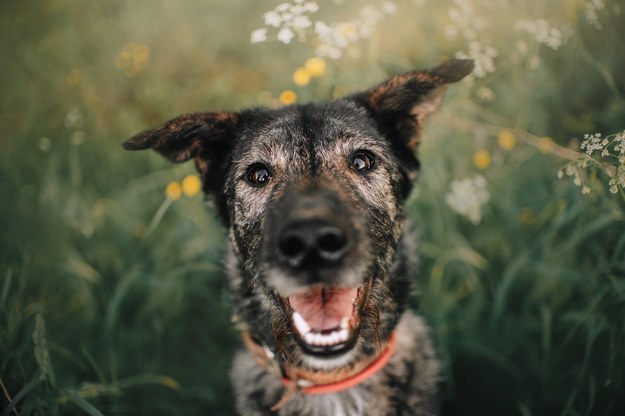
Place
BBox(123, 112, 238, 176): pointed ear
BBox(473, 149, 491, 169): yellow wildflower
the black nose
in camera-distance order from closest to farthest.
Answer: the black nose < BBox(123, 112, 238, 176): pointed ear < BBox(473, 149, 491, 169): yellow wildflower

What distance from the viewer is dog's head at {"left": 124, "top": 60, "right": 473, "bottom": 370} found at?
7.38 feet

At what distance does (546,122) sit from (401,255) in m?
2.14

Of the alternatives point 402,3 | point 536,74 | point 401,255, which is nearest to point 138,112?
point 402,3

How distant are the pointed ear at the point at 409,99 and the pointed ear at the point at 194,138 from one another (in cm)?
99

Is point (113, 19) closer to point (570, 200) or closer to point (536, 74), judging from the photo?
point (536, 74)

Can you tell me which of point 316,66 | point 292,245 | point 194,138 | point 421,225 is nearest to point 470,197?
point 421,225

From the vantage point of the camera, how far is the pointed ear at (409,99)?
9.11 feet

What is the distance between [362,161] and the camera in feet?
9.61

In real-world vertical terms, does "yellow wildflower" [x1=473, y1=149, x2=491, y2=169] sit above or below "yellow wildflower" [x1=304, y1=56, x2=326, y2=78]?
below

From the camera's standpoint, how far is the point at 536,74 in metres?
3.83

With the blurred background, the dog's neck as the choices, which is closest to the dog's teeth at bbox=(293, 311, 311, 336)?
the dog's neck

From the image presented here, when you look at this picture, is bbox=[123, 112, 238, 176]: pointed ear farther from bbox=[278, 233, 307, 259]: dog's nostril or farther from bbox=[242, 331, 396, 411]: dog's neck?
bbox=[242, 331, 396, 411]: dog's neck

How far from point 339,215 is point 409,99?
4.02ft

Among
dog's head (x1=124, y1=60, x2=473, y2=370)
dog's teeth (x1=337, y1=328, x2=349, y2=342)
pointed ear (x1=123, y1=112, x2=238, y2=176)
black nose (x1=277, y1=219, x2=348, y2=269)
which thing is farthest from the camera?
pointed ear (x1=123, y1=112, x2=238, y2=176)
